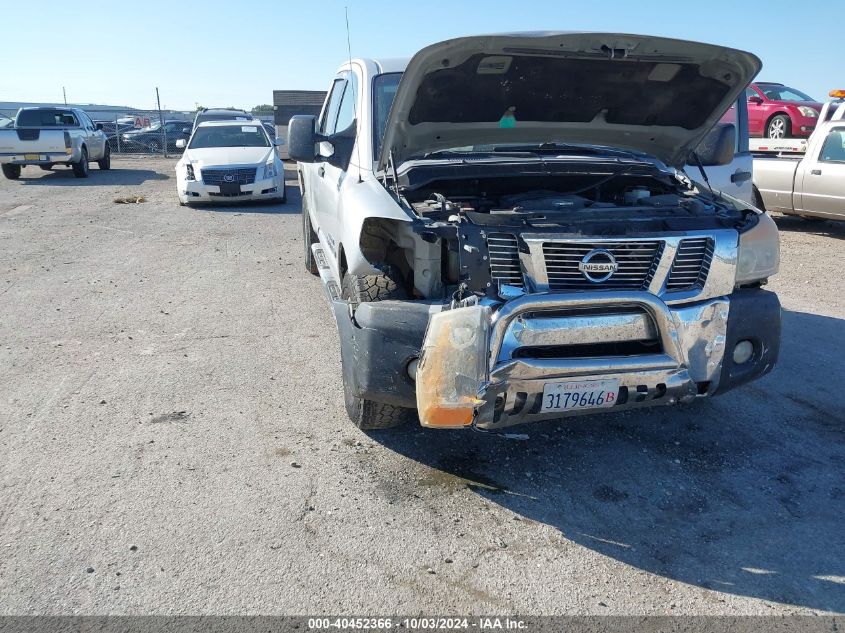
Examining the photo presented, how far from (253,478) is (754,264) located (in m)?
2.70

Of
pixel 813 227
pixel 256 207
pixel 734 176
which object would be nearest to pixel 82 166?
pixel 256 207

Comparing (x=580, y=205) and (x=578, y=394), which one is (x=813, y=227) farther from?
(x=578, y=394)

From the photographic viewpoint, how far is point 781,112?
590 inches

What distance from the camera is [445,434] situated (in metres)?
3.98

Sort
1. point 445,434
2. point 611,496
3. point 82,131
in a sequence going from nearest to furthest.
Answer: point 611,496
point 445,434
point 82,131

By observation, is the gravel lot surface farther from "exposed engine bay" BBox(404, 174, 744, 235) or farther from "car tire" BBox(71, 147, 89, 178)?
"car tire" BBox(71, 147, 89, 178)

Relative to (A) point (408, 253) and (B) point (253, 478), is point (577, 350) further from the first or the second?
(B) point (253, 478)

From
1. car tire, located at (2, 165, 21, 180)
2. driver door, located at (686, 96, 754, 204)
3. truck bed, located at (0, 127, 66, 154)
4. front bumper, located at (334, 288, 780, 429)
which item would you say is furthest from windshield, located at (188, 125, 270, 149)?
front bumper, located at (334, 288, 780, 429)

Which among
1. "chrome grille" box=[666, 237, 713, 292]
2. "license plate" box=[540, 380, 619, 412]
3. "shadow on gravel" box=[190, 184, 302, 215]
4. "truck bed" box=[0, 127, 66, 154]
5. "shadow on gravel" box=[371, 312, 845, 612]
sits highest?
"truck bed" box=[0, 127, 66, 154]

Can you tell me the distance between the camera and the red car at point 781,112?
14.7 m

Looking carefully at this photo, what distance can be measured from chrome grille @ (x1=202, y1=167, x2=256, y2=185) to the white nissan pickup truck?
847 cm

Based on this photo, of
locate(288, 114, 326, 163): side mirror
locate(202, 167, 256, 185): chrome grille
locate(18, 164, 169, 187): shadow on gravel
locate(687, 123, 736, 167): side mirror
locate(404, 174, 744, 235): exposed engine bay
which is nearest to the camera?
locate(404, 174, 744, 235): exposed engine bay

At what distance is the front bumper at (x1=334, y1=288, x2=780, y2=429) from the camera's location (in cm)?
300

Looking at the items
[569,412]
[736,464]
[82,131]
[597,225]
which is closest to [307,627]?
[569,412]
